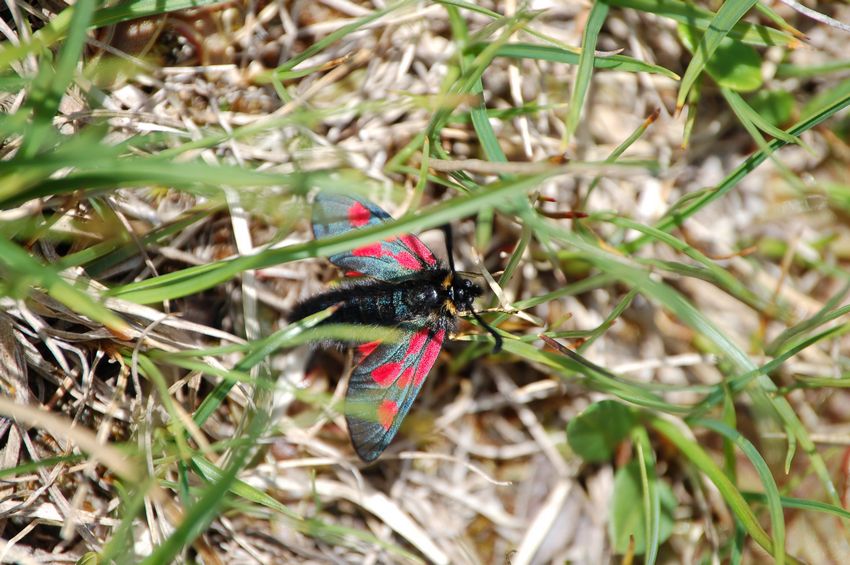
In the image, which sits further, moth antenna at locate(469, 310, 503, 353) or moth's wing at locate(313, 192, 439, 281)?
moth's wing at locate(313, 192, 439, 281)

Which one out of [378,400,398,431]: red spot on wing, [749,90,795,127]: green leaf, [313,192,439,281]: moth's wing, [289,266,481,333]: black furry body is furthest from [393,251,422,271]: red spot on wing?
[749,90,795,127]: green leaf

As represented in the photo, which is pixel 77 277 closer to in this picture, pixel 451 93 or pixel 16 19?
pixel 16 19

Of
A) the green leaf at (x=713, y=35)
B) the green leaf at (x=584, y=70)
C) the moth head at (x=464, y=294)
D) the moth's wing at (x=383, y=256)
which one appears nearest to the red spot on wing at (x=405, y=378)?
the moth head at (x=464, y=294)

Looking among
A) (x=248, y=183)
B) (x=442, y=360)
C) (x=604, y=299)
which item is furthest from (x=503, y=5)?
(x=248, y=183)

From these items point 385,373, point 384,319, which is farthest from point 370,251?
point 385,373

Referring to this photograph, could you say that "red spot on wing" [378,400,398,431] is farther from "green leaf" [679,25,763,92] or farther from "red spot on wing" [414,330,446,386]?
"green leaf" [679,25,763,92]
